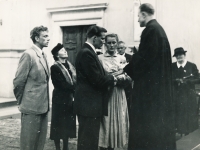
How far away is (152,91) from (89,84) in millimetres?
708

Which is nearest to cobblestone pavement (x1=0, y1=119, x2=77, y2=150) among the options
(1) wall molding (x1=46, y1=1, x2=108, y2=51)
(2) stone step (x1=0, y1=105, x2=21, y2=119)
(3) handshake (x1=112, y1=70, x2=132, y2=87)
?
(2) stone step (x1=0, y1=105, x2=21, y2=119)

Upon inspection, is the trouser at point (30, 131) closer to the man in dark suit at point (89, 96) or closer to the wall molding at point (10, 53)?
the man in dark suit at point (89, 96)

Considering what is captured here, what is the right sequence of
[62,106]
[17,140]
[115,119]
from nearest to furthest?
[115,119] → [62,106] → [17,140]

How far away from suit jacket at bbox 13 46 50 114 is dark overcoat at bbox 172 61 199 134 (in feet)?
10.2

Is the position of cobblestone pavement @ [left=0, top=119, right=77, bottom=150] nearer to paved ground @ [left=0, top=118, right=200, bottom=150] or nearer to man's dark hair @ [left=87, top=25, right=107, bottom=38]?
paved ground @ [left=0, top=118, right=200, bottom=150]

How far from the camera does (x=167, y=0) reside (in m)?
6.53

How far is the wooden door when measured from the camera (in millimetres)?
8320

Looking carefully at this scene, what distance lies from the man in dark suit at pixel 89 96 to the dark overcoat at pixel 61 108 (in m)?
1.08

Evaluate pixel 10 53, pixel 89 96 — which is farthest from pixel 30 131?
pixel 10 53

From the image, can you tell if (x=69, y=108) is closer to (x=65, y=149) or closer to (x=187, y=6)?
(x=65, y=149)

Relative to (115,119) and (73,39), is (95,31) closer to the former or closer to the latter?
(115,119)

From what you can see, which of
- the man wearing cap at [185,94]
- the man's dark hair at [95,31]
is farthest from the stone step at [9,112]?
the man's dark hair at [95,31]

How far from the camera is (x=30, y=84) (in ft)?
9.62

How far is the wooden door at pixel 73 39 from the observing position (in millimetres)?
8320
